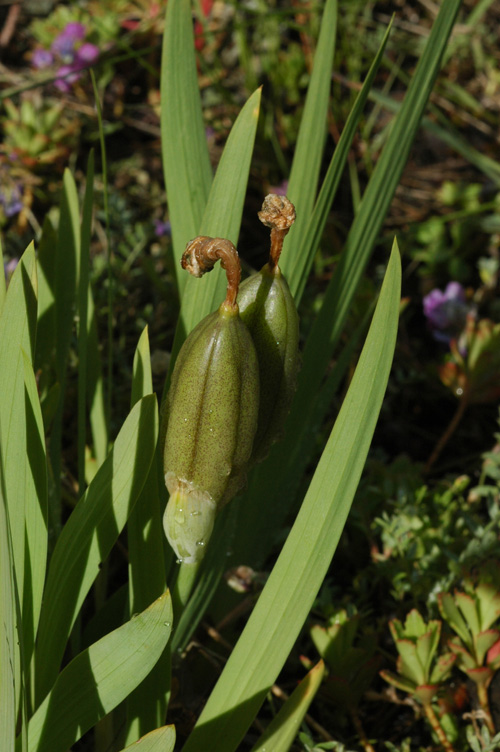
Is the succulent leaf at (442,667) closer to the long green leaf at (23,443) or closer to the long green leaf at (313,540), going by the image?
the long green leaf at (313,540)

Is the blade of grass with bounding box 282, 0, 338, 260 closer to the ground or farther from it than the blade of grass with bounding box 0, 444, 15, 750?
farther from it

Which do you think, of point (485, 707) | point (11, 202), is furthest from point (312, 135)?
point (11, 202)

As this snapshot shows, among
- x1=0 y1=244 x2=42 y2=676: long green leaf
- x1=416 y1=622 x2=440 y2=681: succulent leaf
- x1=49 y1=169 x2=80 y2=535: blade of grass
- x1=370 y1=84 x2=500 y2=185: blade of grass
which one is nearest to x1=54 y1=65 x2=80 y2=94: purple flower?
x1=370 y1=84 x2=500 y2=185: blade of grass

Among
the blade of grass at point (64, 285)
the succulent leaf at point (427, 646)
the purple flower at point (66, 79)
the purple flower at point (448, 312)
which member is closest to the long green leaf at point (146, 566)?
the blade of grass at point (64, 285)

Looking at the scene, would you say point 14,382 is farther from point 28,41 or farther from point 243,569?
point 28,41

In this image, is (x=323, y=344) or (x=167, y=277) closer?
(x=323, y=344)

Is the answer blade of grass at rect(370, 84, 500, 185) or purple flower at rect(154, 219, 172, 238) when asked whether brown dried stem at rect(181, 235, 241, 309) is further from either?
purple flower at rect(154, 219, 172, 238)

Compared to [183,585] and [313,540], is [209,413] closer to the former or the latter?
[313,540]

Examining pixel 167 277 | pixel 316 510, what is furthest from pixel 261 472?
pixel 167 277
